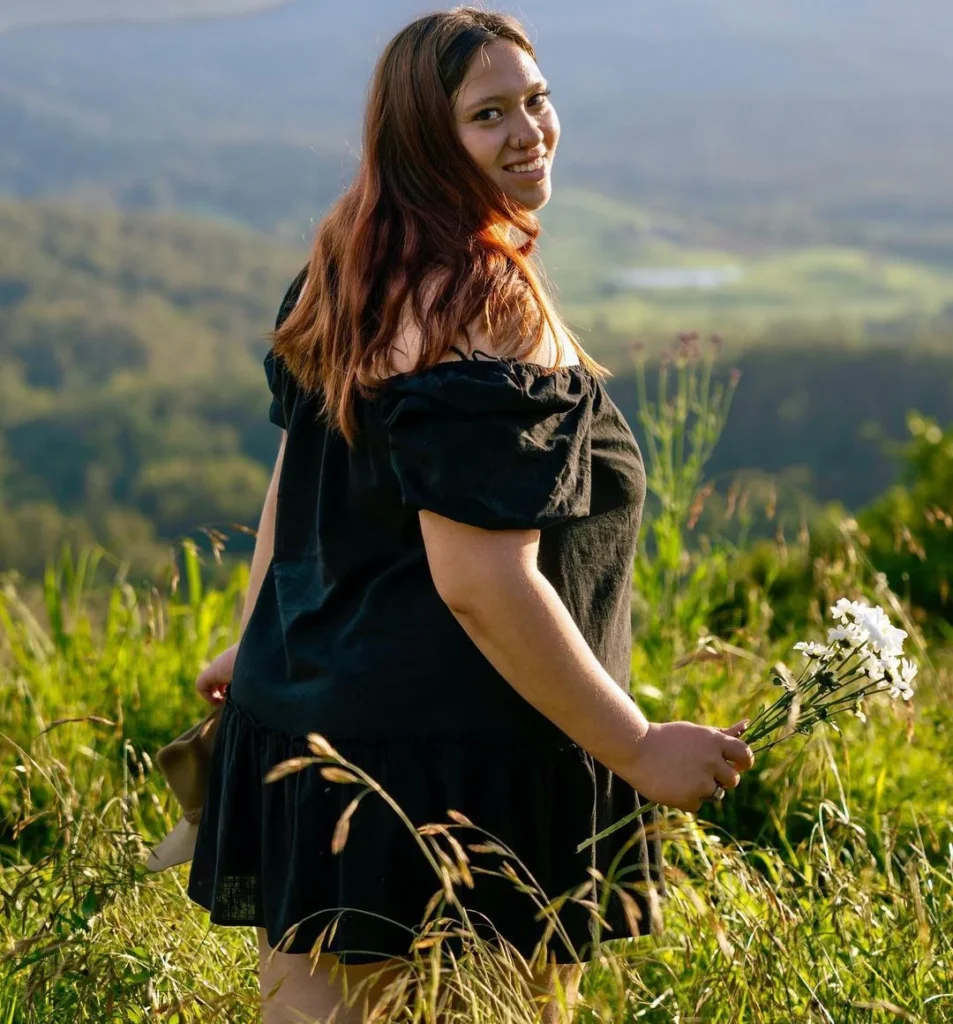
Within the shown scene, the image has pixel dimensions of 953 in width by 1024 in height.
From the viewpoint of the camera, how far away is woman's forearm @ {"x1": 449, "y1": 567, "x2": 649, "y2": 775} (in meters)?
1.38

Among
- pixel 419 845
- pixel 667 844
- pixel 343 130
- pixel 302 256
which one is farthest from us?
pixel 343 130

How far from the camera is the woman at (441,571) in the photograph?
1382mm

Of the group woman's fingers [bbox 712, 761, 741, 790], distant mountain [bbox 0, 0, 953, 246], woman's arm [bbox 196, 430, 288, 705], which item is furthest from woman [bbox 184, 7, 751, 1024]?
distant mountain [bbox 0, 0, 953, 246]

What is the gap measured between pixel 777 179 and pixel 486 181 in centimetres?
18221

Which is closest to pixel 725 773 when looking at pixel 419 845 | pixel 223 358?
pixel 419 845

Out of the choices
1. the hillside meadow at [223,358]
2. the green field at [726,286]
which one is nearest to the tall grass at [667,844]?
the hillside meadow at [223,358]

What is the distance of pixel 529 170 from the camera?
159 cm

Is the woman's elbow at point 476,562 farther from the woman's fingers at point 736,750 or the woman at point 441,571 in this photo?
the woman's fingers at point 736,750

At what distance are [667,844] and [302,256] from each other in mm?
82732

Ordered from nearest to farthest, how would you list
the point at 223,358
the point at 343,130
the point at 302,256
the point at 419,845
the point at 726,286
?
the point at 419,845 < the point at 302,256 < the point at 223,358 < the point at 343,130 < the point at 726,286

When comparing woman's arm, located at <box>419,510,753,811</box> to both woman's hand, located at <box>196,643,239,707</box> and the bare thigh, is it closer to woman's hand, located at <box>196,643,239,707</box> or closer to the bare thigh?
the bare thigh

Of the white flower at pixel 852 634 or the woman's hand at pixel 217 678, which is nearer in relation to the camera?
the white flower at pixel 852 634

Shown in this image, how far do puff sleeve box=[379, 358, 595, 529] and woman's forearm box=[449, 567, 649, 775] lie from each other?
0.08m

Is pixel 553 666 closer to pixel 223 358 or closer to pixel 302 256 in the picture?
pixel 302 256
